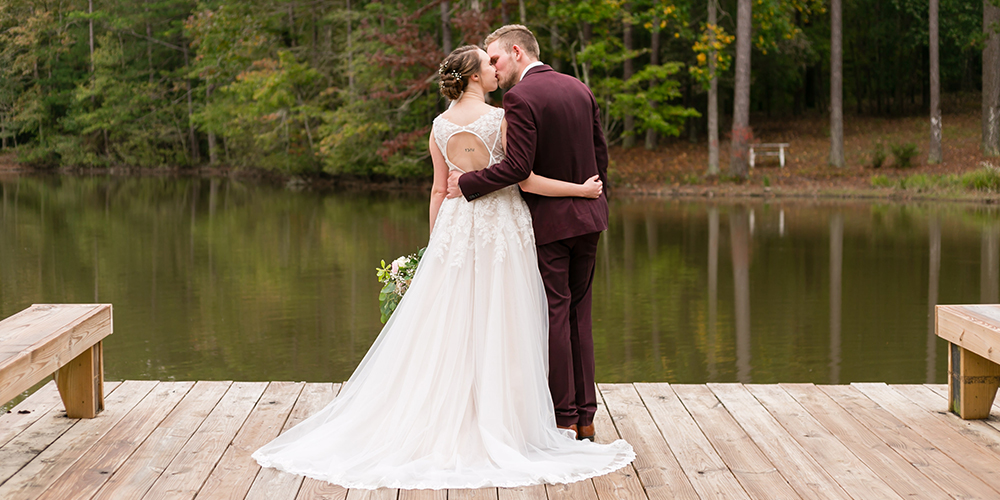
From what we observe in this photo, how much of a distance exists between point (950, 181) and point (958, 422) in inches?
647

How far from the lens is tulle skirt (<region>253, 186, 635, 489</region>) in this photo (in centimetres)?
332

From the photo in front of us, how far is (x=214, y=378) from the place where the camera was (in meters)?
6.45

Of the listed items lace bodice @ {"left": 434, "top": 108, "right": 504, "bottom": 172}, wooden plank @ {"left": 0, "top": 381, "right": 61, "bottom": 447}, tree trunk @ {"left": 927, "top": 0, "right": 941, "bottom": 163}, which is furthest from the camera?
tree trunk @ {"left": 927, "top": 0, "right": 941, "bottom": 163}

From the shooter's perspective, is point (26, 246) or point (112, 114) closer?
point (26, 246)

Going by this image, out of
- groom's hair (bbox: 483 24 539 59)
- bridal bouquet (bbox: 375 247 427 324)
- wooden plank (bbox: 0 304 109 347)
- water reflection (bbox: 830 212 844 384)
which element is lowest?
water reflection (bbox: 830 212 844 384)

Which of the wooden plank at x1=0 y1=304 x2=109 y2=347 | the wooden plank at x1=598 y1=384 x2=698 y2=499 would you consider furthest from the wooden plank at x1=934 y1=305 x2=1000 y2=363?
the wooden plank at x1=0 y1=304 x2=109 y2=347

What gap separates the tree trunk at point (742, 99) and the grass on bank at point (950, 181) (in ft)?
9.72

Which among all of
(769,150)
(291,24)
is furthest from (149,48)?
(769,150)

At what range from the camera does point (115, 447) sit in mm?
3549

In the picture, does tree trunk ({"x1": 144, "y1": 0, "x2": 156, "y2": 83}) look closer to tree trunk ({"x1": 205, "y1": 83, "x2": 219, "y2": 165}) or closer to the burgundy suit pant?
tree trunk ({"x1": 205, "y1": 83, "x2": 219, "y2": 165})

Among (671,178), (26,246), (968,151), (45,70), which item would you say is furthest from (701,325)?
(45,70)

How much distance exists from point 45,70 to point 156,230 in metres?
31.2

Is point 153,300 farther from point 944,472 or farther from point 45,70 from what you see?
point 45,70

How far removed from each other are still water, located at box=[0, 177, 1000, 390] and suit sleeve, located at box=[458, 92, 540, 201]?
3.26m
